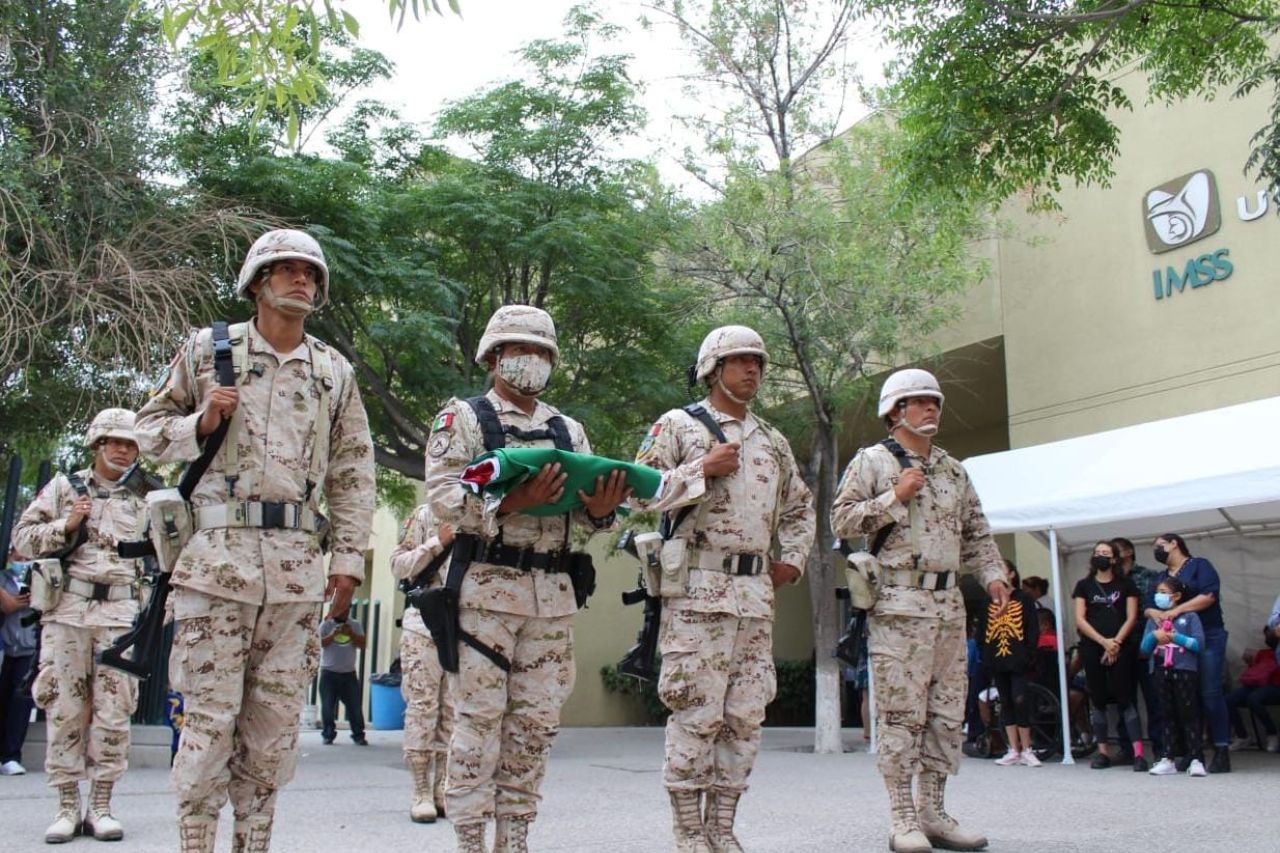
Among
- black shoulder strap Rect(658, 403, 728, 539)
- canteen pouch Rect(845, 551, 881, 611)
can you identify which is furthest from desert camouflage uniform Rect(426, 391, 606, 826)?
canteen pouch Rect(845, 551, 881, 611)

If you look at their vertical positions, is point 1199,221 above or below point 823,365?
above

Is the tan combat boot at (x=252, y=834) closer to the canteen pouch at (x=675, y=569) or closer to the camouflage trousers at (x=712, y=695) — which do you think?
the camouflage trousers at (x=712, y=695)

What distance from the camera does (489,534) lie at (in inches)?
182

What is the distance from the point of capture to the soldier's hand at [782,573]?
555cm

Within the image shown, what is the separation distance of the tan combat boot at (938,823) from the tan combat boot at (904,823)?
0.10 m

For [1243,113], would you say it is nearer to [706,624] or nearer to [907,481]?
[907,481]

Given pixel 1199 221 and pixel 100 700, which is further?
pixel 1199 221

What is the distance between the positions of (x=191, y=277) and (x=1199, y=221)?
1126cm

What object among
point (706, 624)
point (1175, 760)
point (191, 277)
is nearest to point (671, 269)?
point (191, 277)

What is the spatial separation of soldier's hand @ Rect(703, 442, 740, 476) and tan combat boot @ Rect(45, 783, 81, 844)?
3.97 metres

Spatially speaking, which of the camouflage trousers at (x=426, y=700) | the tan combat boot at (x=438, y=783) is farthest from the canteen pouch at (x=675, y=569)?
the tan combat boot at (x=438, y=783)

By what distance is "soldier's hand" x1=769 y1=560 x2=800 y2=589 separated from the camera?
18.2ft

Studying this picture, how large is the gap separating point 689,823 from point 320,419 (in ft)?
7.48

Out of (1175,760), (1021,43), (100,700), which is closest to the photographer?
(100,700)
